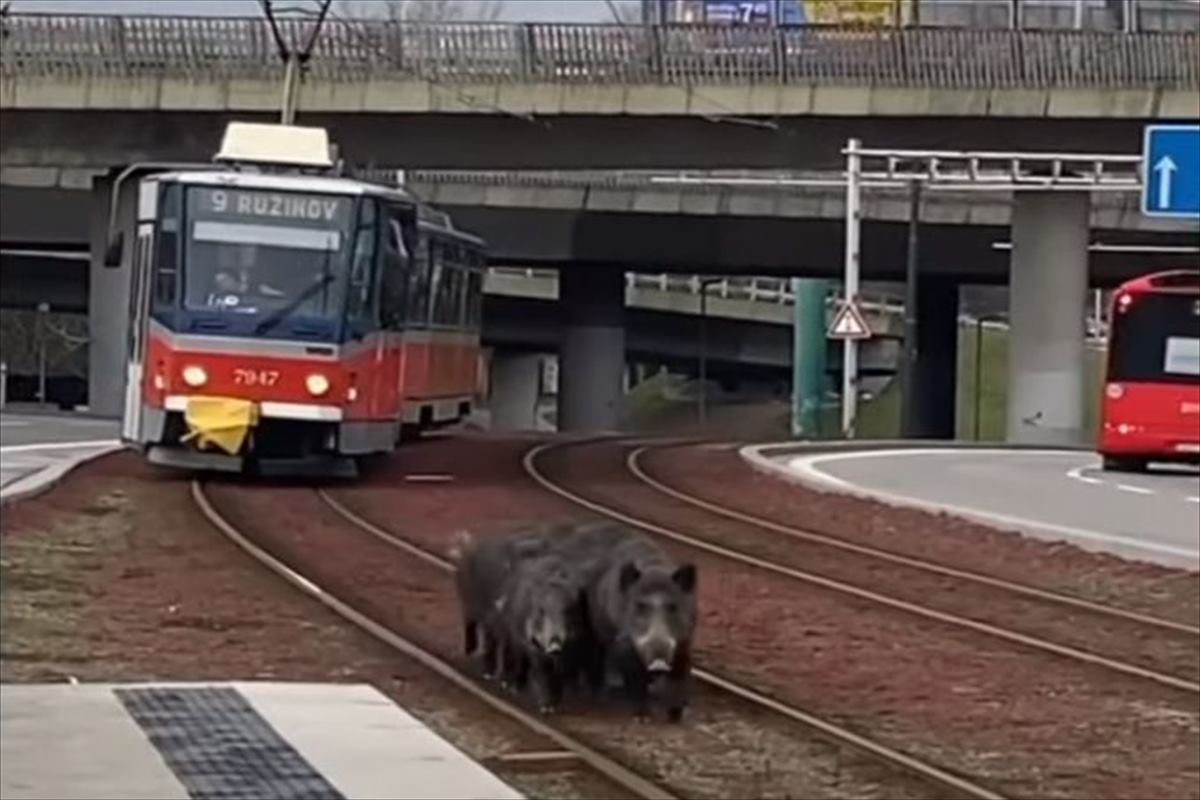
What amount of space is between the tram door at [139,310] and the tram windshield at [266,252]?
55 cm

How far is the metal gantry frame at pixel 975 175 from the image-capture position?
2112 inches

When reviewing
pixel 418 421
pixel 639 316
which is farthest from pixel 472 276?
pixel 639 316

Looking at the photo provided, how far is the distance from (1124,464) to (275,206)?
1498 centimetres

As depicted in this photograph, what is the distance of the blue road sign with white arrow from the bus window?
46.3 feet

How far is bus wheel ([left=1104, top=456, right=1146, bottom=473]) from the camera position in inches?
1587

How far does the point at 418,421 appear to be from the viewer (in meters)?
35.0

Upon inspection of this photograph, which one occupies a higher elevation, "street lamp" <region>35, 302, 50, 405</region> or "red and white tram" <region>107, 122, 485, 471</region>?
"red and white tram" <region>107, 122, 485, 471</region>

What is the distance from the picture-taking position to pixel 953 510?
2942 cm

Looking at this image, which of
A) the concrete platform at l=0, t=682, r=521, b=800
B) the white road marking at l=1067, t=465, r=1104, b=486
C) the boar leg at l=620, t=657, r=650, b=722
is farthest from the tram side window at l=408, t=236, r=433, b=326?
the boar leg at l=620, t=657, r=650, b=722

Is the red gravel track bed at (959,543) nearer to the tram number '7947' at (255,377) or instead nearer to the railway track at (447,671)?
the railway track at (447,671)

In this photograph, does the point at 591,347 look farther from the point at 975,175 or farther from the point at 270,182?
the point at 270,182

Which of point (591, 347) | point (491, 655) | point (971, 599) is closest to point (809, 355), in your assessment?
point (591, 347)

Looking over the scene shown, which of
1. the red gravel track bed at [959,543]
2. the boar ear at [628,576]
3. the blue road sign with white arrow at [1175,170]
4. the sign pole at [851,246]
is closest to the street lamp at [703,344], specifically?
the sign pole at [851,246]

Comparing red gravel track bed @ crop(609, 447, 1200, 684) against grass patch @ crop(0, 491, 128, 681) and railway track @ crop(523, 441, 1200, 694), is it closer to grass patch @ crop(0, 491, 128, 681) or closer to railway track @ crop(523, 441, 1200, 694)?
railway track @ crop(523, 441, 1200, 694)
